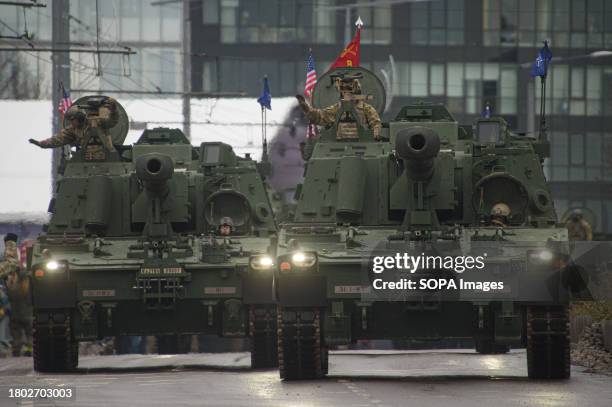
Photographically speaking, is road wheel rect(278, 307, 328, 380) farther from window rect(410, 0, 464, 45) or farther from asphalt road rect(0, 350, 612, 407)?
window rect(410, 0, 464, 45)

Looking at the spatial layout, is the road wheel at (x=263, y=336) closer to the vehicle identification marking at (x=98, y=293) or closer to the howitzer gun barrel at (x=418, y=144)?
the vehicle identification marking at (x=98, y=293)

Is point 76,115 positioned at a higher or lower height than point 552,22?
lower

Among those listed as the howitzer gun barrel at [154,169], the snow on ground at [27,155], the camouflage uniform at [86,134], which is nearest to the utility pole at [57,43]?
the snow on ground at [27,155]

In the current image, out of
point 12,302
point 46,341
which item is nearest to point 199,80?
point 12,302

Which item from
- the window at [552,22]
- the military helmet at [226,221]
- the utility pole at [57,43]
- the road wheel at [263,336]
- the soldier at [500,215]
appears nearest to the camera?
the soldier at [500,215]

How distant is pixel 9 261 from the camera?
106ft

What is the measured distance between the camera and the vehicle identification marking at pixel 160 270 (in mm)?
25981

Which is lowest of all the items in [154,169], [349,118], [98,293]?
[98,293]

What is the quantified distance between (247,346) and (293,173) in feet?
85.2

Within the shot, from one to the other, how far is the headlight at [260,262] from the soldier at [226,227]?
85.9 inches

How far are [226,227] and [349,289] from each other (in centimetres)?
599

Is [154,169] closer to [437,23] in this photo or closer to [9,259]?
[9,259]

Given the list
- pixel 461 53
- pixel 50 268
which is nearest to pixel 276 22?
pixel 461 53

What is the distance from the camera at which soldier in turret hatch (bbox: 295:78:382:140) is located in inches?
1044
